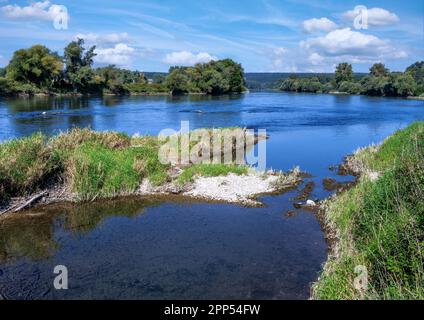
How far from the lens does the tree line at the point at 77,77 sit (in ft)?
326

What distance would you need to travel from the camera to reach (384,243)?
10.9 m

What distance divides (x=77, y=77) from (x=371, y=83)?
93604 millimetres

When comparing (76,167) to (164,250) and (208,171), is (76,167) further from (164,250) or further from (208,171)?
(164,250)

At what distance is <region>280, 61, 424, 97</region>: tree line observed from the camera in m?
133

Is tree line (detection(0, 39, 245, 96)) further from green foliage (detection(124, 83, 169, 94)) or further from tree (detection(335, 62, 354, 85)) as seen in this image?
tree (detection(335, 62, 354, 85))

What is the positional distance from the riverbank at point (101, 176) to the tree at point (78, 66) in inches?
3429

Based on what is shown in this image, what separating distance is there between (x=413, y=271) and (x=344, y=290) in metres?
1.72

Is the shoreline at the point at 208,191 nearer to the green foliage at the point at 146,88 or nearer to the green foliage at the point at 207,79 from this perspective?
the green foliage at the point at 146,88

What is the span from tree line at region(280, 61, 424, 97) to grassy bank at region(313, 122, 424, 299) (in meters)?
129

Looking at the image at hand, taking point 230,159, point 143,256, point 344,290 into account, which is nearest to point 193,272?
point 143,256

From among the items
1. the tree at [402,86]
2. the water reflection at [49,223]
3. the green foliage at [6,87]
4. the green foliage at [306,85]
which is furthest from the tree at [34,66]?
the green foliage at [306,85]

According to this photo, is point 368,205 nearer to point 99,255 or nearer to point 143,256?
point 143,256

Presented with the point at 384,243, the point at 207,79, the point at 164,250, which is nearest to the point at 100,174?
the point at 164,250

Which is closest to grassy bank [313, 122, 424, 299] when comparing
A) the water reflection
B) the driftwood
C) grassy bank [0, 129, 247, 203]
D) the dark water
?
the dark water
